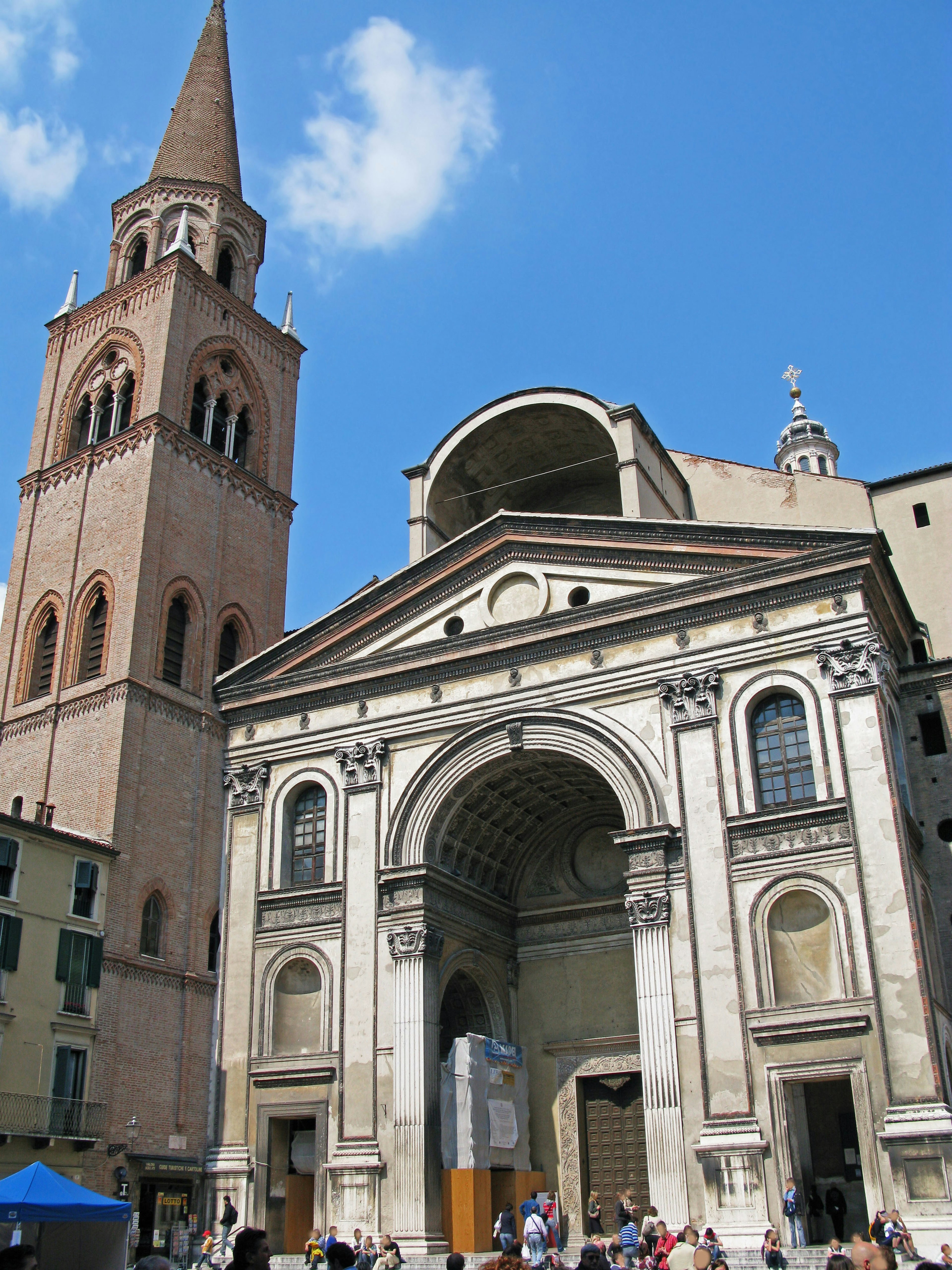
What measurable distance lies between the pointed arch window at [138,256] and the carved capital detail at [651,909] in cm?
2514

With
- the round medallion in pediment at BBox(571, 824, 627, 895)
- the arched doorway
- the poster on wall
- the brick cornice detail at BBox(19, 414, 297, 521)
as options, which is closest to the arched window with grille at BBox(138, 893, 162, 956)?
the arched doorway

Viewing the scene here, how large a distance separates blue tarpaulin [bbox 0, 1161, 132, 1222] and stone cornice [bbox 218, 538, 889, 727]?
45.5 ft

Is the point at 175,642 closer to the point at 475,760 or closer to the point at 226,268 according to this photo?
the point at 475,760

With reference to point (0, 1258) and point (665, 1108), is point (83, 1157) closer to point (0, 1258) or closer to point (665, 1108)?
point (665, 1108)

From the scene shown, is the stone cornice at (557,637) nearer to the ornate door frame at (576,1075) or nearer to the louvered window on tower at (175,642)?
the louvered window on tower at (175,642)

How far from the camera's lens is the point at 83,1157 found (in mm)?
23266

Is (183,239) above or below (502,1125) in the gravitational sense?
above

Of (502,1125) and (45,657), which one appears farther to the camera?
(45,657)

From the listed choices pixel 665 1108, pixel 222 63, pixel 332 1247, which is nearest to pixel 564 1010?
pixel 665 1108

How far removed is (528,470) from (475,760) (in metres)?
9.46

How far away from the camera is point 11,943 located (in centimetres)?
2308

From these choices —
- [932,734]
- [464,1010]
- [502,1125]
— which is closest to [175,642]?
[464,1010]

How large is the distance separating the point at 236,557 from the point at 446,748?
35.9 feet

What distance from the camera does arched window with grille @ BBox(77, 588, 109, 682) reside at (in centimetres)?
2947
